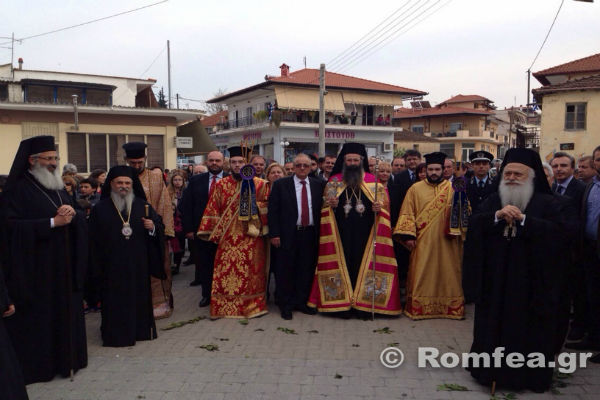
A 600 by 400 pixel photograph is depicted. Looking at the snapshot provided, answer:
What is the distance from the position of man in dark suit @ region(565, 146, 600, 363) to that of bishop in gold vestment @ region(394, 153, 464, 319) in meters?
1.39

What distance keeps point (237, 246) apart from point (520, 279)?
3.46 m

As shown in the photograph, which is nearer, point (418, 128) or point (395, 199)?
point (395, 199)

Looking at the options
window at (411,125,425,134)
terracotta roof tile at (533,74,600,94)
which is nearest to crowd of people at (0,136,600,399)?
terracotta roof tile at (533,74,600,94)

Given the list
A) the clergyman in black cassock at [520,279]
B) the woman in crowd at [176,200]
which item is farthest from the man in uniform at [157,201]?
the clergyman in black cassock at [520,279]

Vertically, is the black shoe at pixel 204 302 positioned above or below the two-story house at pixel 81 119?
below

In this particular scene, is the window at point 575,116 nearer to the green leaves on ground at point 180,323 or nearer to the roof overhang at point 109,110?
the roof overhang at point 109,110

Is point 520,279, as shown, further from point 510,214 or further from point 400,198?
point 400,198

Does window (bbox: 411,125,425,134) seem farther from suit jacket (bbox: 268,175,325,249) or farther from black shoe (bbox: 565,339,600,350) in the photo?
black shoe (bbox: 565,339,600,350)

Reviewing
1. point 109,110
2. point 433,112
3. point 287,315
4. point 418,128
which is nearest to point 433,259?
point 287,315

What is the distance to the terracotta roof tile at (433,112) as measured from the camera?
5108 centimetres

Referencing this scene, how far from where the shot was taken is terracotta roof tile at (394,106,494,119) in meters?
51.1

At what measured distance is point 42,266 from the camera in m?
4.26

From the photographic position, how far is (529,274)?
394 centimetres

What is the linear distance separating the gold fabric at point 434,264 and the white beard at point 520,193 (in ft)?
6.37
